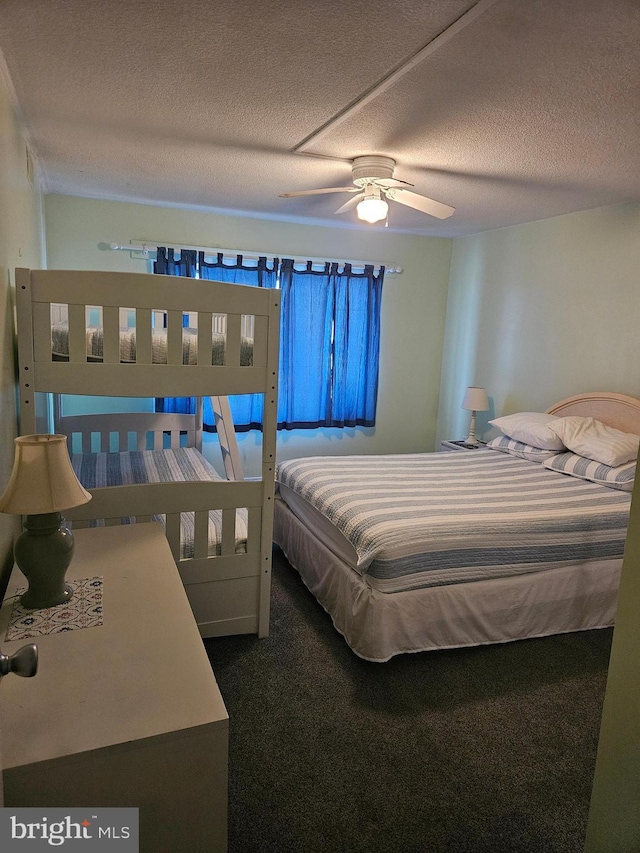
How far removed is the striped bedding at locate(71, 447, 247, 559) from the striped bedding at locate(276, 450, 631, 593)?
20.5 inches

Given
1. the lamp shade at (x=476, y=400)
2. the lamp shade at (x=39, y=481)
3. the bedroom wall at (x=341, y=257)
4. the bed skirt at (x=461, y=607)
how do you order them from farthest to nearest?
the lamp shade at (x=476, y=400), the bedroom wall at (x=341, y=257), the bed skirt at (x=461, y=607), the lamp shade at (x=39, y=481)

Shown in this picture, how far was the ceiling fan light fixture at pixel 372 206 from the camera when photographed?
2.87 meters

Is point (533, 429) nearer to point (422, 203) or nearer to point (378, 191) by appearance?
point (422, 203)

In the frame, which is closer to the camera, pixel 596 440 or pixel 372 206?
pixel 372 206

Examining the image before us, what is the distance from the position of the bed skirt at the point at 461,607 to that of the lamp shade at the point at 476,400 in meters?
1.89

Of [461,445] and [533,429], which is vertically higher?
[533,429]

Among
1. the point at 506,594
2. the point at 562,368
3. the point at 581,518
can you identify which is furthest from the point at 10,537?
the point at 562,368

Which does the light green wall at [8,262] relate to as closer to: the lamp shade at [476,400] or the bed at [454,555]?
the bed at [454,555]

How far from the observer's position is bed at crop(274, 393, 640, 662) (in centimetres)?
242

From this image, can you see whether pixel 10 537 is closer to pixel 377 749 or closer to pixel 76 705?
pixel 76 705

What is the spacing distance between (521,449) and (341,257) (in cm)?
224

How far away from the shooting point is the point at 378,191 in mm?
2932

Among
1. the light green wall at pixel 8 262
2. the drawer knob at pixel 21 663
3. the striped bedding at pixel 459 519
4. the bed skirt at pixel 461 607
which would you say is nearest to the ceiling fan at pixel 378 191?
the light green wall at pixel 8 262

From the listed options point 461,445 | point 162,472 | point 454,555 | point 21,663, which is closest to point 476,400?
point 461,445
